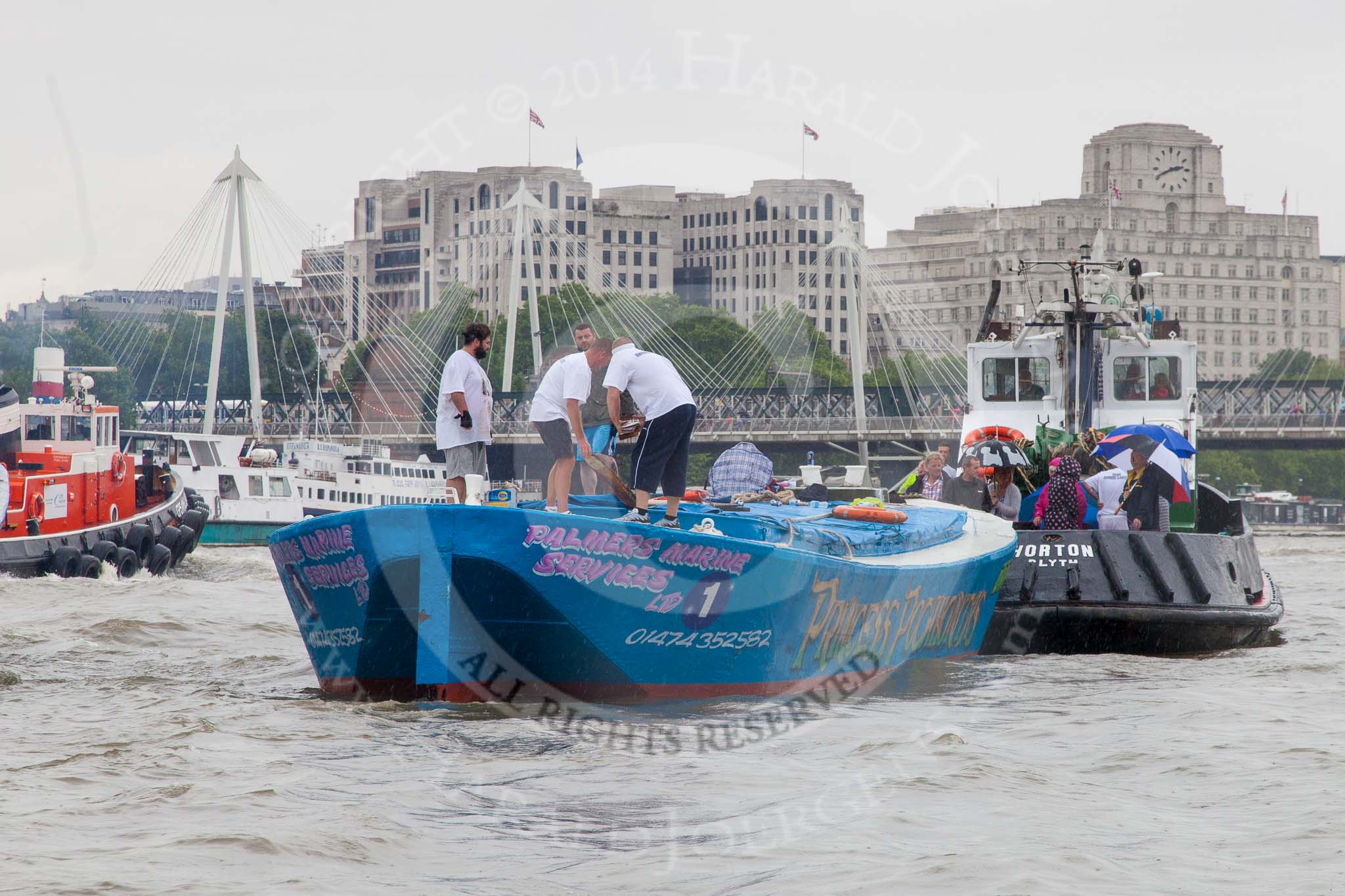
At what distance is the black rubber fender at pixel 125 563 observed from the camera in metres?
33.7

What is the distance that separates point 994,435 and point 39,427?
23269 mm

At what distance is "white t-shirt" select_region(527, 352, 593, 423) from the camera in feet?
39.9

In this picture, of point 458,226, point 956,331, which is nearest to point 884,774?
point 458,226

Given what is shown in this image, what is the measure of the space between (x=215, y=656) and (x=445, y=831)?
317 inches

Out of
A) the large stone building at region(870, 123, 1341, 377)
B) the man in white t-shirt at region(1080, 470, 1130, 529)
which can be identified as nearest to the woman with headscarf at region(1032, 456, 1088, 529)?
the man in white t-shirt at region(1080, 470, 1130, 529)

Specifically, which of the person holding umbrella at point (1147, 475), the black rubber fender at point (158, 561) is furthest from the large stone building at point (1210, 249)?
the person holding umbrella at point (1147, 475)

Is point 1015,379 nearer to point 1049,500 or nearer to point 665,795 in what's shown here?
point 1049,500

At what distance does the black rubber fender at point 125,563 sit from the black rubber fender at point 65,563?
116 cm

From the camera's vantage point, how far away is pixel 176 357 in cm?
9900

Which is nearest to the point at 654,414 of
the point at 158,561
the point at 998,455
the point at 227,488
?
the point at 998,455

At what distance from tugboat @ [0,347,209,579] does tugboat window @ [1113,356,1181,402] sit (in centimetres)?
1995

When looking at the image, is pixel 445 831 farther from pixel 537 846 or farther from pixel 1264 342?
pixel 1264 342

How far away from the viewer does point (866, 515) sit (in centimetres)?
1440

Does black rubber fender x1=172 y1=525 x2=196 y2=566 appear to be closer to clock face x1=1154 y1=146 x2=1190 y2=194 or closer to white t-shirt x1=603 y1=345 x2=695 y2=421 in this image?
white t-shirt x1=603 y1=345 x2=695 y2=421
